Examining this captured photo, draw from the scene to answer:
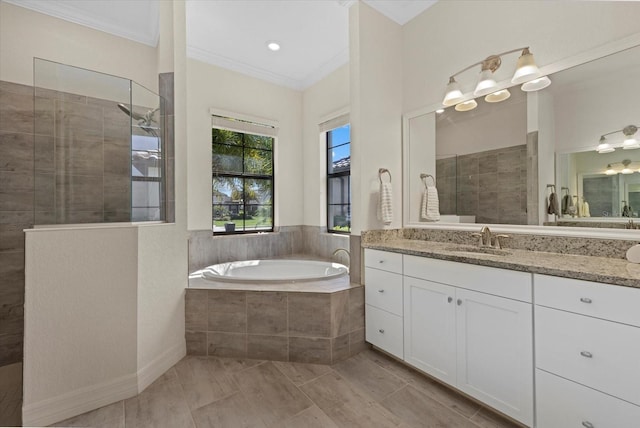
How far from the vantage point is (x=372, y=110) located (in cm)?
234

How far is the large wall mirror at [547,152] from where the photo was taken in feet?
4.90

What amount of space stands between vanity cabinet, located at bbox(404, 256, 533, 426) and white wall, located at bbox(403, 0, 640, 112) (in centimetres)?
142

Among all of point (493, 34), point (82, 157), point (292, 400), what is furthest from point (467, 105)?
point (82, 157)

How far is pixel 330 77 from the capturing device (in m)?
3.46

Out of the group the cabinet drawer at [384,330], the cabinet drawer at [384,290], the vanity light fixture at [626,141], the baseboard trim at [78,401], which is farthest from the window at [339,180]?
the baseboard trim at [78,401]

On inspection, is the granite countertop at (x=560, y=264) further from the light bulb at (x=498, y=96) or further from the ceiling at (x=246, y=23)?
the ceiling at (x=246, y=23)

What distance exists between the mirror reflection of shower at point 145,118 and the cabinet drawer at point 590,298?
2.61 m

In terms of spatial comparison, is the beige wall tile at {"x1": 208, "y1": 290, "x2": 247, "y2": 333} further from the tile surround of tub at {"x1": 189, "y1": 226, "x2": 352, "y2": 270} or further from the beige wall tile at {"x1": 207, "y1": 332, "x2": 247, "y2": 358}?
the tile surround of tub at {"x1": 189, "y1": 226, "x2": 352, "y2": 270}

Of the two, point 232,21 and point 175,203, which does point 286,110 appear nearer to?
point 232,21

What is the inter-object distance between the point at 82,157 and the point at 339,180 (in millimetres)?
2530

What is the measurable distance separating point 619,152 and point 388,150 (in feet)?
4.66

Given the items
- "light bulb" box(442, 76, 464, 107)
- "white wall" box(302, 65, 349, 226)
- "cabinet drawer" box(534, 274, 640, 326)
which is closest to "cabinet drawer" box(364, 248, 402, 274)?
"cabinet drawer" box(534, 274, 640, 326)

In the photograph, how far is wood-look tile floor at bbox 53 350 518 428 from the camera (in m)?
1.48

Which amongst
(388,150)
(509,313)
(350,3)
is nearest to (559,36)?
(388,150)
